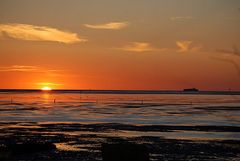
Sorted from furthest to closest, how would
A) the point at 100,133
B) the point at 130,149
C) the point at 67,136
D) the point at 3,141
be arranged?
the point at 100,133 < the point at 67,136 < the point at 3,141 < the point at 130,149

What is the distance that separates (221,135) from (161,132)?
5.32m

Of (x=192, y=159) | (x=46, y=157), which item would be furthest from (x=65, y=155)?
(x=192, y=159)

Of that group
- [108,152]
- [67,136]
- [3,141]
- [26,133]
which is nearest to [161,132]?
[67,136]

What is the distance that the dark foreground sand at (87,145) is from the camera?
82.1ft

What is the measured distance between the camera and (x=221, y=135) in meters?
36.8

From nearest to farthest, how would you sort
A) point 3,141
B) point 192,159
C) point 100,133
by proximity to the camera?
point 192,159 < point 3,141 < point 100,133

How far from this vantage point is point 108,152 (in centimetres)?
1538

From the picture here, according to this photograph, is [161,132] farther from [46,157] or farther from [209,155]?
[46,157]

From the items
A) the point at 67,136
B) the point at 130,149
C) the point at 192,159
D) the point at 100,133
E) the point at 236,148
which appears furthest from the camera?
the point at 100,133

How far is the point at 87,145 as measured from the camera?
29.9m

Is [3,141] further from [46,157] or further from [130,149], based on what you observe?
[130,149]

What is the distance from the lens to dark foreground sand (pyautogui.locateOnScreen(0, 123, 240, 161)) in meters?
25.0

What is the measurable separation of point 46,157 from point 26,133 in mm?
13103

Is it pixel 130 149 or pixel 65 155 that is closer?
pixel 130 149
